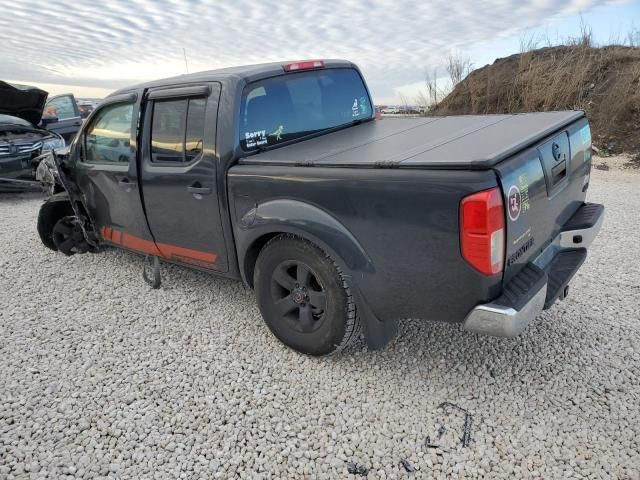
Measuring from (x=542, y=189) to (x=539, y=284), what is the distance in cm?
51

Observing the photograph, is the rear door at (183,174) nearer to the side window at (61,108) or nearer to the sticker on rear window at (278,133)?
the sticker on rear window at (278,133)

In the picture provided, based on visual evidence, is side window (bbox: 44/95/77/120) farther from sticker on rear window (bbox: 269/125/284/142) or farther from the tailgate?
the tailgate

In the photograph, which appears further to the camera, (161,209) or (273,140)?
(161,209)

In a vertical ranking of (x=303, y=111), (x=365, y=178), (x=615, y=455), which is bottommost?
(x=615, y=455)

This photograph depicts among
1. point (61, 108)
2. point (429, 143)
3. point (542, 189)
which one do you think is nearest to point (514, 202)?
point (542, 189)

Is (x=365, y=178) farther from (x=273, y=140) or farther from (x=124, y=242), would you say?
(x=124, y=242)

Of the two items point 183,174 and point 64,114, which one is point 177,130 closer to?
point 183,174

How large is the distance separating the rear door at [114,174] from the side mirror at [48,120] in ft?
21.7

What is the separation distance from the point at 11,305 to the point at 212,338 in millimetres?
2005

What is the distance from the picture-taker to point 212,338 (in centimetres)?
330

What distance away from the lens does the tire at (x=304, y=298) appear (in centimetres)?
264

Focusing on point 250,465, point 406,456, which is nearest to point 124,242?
point 250,465

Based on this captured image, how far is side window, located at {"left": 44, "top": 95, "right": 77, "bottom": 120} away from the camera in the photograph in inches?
401

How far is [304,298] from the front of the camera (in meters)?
2.84
